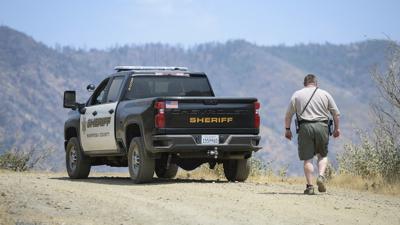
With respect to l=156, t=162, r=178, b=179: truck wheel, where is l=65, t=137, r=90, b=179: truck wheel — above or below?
above

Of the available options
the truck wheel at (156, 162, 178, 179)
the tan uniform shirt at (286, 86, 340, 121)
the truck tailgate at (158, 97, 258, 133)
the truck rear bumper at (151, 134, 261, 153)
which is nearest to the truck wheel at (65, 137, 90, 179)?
the truck wheel at (156, 162, 178, 179)

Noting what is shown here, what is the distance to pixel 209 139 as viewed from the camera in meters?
14.9

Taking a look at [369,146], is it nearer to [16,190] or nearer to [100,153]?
[100,153]

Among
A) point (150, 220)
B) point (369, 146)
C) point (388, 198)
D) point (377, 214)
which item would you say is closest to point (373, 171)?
point (369, 146)

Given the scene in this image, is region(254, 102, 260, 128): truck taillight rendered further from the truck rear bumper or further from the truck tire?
the truck tire

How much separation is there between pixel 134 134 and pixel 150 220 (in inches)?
221

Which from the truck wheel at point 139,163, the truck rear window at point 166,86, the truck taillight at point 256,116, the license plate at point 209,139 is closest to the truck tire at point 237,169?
the truck taillight at point 256,116

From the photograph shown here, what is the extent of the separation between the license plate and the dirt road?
2.35 ft

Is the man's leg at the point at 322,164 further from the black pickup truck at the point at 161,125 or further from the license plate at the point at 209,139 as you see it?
the license plate at the point at 209,139

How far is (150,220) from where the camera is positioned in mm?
10156

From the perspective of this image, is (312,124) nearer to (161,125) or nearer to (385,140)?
(161,125)

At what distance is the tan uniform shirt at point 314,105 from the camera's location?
1366 centimetres

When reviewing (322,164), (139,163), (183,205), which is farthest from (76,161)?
(183,205)

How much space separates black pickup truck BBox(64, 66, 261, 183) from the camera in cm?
1468
